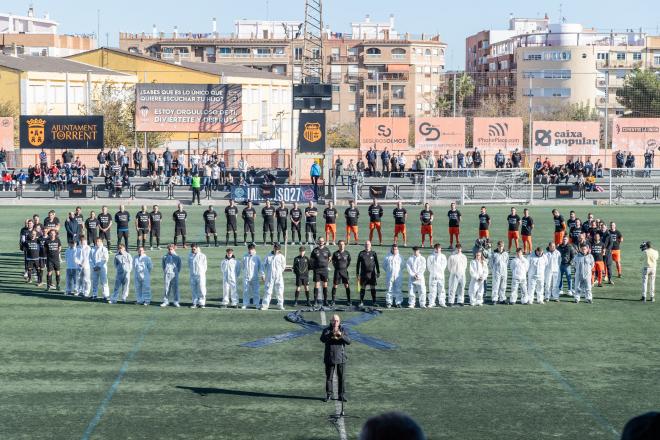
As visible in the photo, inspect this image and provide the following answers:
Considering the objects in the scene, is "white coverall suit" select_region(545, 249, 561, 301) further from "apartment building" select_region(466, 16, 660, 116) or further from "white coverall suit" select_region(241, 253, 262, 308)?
"apartment building" select_region(466, 16, 660, 116)

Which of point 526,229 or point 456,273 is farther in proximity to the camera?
point 526,229

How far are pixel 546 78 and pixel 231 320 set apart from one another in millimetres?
99201

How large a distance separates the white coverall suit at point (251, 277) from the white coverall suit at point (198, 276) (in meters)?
0.97

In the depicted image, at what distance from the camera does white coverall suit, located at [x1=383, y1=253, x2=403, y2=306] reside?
24891 millimetres

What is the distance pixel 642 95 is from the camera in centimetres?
9269

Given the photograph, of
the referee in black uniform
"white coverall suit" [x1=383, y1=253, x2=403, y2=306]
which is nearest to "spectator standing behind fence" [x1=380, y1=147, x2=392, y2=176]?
"white coverall suit" [x1=383, y1=253, x2=403, y2=306]

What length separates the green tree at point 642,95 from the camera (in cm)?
9162

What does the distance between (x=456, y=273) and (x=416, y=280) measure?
0.98 m

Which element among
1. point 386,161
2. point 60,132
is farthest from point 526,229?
point 60,132

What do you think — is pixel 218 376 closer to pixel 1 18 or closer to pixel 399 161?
pixel 399 161

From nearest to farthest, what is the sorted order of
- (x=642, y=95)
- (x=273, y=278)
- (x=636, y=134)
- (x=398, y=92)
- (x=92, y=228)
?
1. (x=273, y=278)
2. (x=92, y=228)
3. (x=636, y=134)
4. (x=642, y=95)
5. (x=398, y=92)

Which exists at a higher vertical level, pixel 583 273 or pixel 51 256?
pixel 51 256

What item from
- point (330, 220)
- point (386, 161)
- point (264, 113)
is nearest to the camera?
point (330, 220)

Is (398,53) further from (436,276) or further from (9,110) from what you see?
(436,276)
